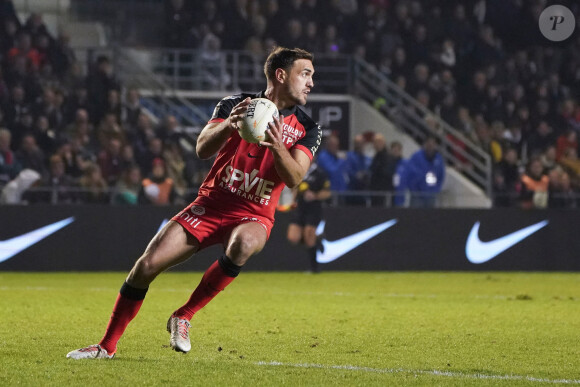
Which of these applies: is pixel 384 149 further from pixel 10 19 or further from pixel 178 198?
pixel 10 19

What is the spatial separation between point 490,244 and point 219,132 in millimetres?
11878

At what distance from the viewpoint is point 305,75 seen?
668 cm

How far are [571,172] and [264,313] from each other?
35.8 ft

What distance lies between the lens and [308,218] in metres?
15.9

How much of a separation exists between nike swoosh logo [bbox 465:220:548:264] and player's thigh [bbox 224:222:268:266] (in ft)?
36.8

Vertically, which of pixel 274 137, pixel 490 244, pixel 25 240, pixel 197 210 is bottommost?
pixel 490 244

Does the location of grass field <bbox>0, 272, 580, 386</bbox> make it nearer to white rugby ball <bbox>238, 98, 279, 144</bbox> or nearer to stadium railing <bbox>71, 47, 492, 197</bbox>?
white rugby ball <bbox>238, 98, 279, 144</bbox>

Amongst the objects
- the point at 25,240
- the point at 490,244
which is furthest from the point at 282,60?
the point at 490,244

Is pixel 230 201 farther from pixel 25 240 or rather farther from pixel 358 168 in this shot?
pixel 358 168

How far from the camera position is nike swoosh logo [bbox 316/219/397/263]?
16750mm

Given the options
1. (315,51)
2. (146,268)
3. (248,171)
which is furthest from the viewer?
(315,51)

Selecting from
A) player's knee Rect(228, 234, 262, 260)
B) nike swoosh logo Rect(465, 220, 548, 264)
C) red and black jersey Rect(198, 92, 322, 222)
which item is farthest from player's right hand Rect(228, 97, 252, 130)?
nike swoosh logo Rect(465, 220, 548, 264)

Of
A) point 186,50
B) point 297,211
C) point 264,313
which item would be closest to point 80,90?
point 186,50

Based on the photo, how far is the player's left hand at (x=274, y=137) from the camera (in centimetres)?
605
